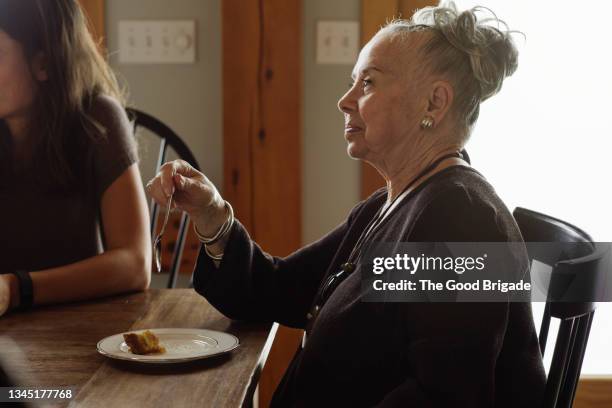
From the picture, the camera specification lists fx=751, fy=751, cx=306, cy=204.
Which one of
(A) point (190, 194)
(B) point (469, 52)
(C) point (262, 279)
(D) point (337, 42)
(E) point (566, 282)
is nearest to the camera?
(E) point (566, 282)

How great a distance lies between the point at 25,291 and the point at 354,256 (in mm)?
536

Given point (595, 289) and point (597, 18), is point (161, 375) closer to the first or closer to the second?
point (595, 289)

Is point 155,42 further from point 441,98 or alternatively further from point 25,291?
point 441,98

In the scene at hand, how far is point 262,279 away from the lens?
1.29 m

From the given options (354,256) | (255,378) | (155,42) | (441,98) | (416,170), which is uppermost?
(155,42)

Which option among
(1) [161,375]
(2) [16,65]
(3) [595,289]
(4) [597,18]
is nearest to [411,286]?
(3) [595,289]

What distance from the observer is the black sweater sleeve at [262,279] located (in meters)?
1.20

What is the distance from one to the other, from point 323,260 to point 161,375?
1.55 ft

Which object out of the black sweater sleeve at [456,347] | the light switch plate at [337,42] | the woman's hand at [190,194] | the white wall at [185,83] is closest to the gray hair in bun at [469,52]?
the black sweater sleeve at [456,347]

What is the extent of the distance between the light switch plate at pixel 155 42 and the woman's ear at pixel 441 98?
50.4 inches

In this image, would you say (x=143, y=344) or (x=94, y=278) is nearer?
(x=143, y=344)

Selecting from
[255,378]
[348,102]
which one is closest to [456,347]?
[255,378]

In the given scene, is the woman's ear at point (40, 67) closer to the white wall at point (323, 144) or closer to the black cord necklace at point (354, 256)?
the black cord necklace at point (354, 256)

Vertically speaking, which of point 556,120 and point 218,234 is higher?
point 556,120
